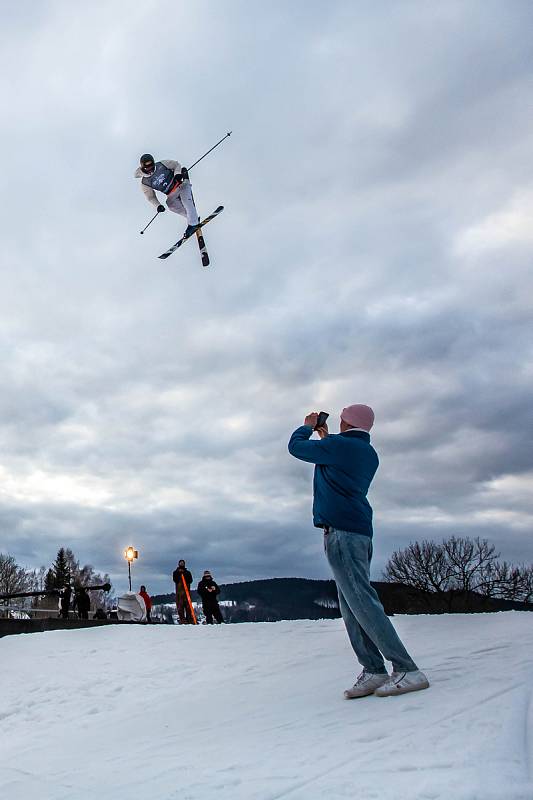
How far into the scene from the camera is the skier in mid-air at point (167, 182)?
12461mm

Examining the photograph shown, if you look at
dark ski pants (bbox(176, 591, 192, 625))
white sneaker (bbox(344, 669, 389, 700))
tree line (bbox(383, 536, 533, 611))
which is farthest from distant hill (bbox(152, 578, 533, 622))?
white sneaker (bbox(344, 669, 389, 700))

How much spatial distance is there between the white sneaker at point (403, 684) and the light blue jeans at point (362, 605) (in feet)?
0.16

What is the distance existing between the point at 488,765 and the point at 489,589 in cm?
5516

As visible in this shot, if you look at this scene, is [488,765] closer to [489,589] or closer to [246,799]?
[246,799]

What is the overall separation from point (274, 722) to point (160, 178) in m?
10.7

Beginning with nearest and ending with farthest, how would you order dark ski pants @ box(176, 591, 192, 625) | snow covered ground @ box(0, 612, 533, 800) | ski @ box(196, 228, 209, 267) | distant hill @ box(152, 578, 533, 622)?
snow covered ground @ box(0, 612, 533, 800) < ski @ box(196, 228, 209, 267) < dark ski pants @ box(176, 591, 192, 625) < distant hill @ box(152, 578, 533, 622)

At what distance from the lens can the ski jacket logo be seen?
12.6 meters

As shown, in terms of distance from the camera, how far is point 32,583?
92000 millimetres

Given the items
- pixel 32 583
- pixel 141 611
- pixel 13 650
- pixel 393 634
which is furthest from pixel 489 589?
pixel 32 583

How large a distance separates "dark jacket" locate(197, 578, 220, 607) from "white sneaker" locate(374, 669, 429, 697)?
40.1 ft

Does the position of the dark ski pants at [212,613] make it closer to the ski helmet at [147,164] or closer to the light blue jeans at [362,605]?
the ski helmet at [147,164]

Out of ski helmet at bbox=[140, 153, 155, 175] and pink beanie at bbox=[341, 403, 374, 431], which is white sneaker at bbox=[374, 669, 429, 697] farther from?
ski helmet at bbox=[140, 153, 155, 175]

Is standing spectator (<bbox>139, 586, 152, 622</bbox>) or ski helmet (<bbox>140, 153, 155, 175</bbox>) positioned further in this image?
standing spectator (<bbox>139, 586, 152, 622</bbox>)

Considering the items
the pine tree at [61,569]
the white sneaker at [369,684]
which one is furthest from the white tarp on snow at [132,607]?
the pine tree at [61,569]
